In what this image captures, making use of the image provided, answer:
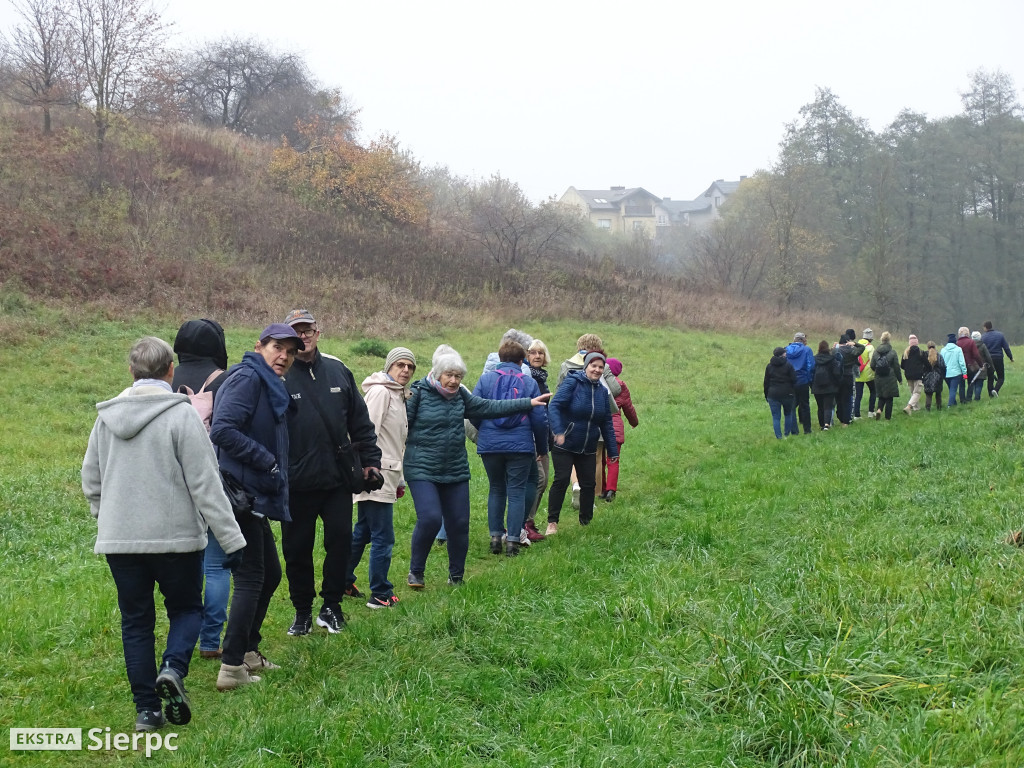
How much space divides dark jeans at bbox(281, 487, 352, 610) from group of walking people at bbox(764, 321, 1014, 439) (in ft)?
35.2

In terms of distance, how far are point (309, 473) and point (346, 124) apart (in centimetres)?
4024

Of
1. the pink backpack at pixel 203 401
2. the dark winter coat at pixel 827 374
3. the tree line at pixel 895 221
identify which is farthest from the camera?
the tree line at pixel 895 221

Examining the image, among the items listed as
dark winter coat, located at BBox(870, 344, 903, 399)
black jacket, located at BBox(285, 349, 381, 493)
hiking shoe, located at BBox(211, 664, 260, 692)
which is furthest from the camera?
dark winter coat, located at BBox(870, 344, 903, 399)

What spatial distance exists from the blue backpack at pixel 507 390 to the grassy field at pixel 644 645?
1.23m

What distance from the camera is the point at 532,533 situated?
8789 mm

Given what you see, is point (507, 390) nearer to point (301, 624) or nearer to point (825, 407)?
point (301, 624)

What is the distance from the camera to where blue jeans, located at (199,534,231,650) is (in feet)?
18.2

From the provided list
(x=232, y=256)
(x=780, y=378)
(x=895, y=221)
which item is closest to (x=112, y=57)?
(x=232, y=256)

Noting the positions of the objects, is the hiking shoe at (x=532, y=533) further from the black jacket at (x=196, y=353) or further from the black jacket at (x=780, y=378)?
the black jacket at (x=780, y=378)

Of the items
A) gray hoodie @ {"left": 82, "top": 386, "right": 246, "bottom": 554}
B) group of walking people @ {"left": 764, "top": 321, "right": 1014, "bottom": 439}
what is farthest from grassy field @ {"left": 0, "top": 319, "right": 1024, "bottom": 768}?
group of walking people @ {"left": 764, "top": 321, "right": 1014, "bottom": 439}

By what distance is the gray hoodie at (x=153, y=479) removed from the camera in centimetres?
433

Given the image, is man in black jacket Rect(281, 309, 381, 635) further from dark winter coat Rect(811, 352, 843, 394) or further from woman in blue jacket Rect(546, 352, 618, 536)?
dark winter coat Rect(811, 352, 843, 394)

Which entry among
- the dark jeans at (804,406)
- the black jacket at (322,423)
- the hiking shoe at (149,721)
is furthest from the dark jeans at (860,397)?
the hiking shoe at (149,721)

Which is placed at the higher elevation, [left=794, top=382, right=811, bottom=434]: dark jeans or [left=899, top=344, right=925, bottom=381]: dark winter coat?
[left=899, top=344, right=925, bottom=381]: dark winter coat
